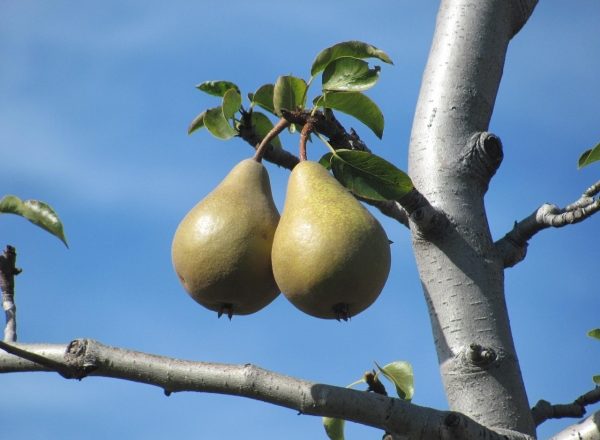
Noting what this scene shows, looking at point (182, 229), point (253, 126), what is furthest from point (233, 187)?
point (253, 126)

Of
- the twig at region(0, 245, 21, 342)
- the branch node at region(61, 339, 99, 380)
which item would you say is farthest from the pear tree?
the twig at region(0, 245, 21, 342)

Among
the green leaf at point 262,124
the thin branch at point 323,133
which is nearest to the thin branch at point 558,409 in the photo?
the thin branch at point 323,133

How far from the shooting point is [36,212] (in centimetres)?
167

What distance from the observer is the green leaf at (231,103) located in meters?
2.19

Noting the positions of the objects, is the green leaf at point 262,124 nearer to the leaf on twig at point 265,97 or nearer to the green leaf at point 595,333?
the leaf on twig at point 265,97

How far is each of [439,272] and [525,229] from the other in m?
0.38

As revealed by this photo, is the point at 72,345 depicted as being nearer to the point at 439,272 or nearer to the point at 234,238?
the point at 234,238

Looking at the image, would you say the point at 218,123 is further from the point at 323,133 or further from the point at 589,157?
the point at 589,157

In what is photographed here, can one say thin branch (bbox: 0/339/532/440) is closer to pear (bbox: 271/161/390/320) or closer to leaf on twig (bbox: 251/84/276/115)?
pear (bbox: 271/161/390/320)

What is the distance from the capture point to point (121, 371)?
166 cm

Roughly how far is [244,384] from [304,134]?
2.46 feet

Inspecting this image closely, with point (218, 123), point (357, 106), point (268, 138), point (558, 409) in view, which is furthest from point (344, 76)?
point (558, 409)

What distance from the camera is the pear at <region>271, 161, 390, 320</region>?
1.77 meters

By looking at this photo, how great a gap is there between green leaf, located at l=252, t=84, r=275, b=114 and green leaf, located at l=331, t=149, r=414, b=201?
1.01 ft
